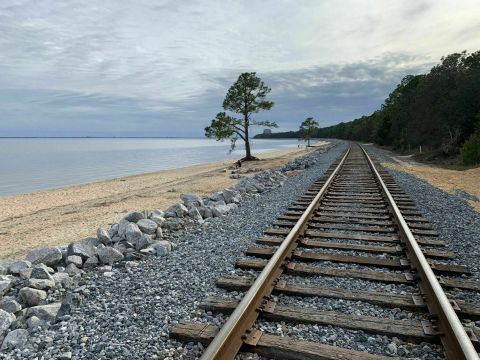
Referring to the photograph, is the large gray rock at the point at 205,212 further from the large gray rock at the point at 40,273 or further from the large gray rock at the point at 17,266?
the large gray rock at the point at 40,273

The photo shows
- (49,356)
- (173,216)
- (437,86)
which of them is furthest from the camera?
(437,86)

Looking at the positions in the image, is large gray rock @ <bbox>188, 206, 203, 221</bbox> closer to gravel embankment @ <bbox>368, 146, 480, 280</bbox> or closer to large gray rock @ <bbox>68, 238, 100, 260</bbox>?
large gray rock @ <bbox>68, 238, 100, 260</bbox>

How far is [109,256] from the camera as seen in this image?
541 centimetres

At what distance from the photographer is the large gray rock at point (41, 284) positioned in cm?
434

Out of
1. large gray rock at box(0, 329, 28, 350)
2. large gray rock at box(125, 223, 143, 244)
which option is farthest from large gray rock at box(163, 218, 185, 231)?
large gray rock at box(0, 329, 28, 350)

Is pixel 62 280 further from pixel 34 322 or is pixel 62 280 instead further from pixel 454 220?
pixel 454 220

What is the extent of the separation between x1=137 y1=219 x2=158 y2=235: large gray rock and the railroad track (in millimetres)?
2048

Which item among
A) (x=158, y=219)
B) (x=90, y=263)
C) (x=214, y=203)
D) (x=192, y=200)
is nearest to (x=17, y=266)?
(x=90, y=263)

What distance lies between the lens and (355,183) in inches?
504

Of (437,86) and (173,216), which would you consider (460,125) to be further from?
(173,216)

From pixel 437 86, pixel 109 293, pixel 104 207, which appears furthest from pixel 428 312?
pixel 437 86

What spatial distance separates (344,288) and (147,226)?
150 inches

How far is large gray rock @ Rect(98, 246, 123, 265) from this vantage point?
212 inches

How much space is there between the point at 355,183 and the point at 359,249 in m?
7.81
